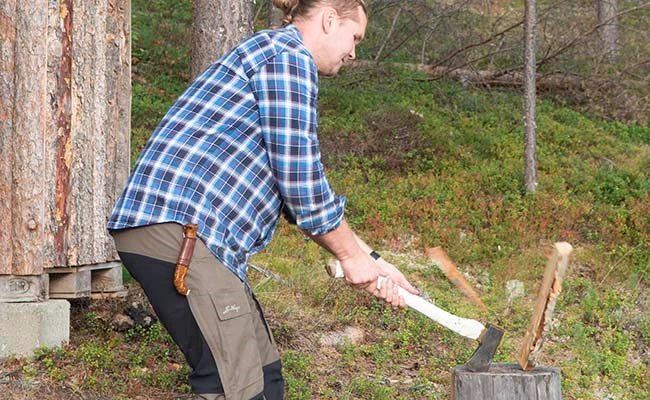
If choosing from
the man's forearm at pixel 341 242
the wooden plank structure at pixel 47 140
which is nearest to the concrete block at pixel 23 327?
the wooden plank structure at pixel 47 140

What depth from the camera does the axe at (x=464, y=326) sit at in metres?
3.38

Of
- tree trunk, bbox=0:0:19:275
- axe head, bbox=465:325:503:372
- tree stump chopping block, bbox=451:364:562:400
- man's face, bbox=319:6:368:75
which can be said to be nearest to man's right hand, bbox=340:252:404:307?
axe head, bbox=465:325:503:372

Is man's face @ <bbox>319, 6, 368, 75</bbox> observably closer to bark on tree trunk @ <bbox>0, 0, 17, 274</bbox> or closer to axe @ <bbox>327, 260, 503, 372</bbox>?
axe @ <bbox>327, 260, 503, 372</bbox>

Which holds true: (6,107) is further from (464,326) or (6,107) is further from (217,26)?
(464,326)

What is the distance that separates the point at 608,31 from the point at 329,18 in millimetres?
13131

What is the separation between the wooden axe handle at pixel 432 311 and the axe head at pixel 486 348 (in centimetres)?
3

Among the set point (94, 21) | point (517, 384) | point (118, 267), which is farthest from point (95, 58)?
point (517, 384)

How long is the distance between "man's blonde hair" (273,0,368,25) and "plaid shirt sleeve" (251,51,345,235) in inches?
9.5

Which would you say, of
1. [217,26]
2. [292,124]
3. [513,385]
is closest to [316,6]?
[292,124]

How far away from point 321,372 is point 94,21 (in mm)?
2694

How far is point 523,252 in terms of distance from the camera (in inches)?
336

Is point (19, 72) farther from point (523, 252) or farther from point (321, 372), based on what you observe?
point (523, 252)

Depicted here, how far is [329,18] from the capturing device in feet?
10.2

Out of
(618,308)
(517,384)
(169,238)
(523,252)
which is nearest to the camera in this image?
(169,238)
